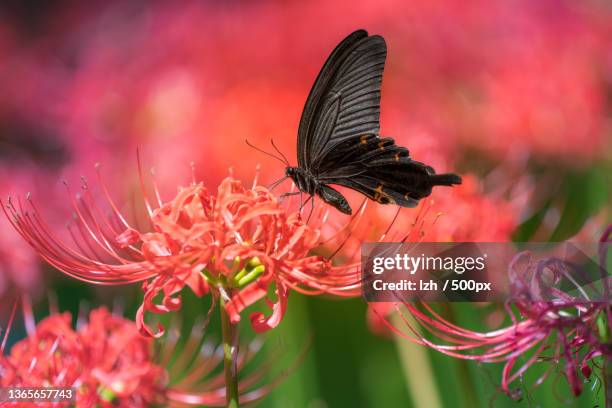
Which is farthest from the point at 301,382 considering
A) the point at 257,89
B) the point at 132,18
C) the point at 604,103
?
the point at 132,18

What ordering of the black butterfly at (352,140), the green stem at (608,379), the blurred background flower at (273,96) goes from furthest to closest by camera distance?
the blurred background flower at (273,96) → the black butterfly at (352,140) → the green stem at (608,379)

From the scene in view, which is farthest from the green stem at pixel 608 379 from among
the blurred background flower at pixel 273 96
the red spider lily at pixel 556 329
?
the blurred background flower at pixel 273 96

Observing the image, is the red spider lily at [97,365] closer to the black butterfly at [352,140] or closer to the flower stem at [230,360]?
the flower stem at [230,360]

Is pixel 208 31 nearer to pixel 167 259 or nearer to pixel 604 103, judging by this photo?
pixel 604 103

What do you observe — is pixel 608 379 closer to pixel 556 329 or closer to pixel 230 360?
pixel 556 329

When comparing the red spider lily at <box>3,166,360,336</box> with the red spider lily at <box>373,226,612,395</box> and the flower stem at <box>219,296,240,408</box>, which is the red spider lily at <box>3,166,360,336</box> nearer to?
the flower stem at <box>219,296,240,408</box>

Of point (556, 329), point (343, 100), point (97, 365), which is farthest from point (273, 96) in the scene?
point (556, 329)

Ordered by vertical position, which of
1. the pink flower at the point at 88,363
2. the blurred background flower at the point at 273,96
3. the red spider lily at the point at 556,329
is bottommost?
the pink flower at the point at 88,363
